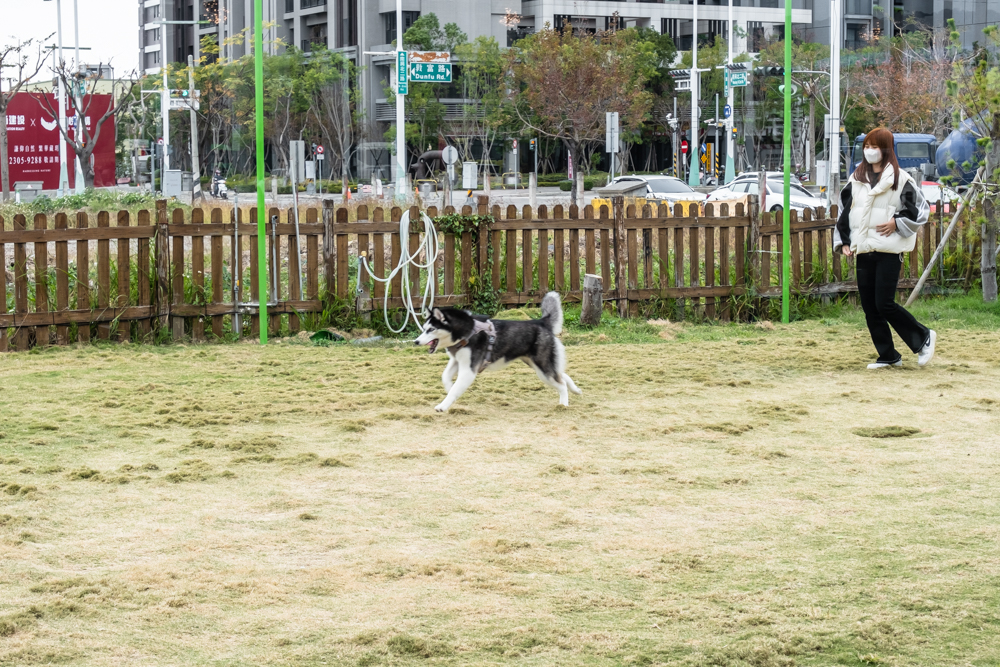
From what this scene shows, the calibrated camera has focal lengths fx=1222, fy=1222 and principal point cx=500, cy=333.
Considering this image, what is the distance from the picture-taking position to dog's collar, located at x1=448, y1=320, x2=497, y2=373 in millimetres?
8250

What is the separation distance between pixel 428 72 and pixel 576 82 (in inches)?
742

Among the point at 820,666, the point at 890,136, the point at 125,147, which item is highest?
the point at 125,147

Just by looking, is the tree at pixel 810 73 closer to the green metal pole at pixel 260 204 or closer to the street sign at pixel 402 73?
the street sign at pixel 402 73

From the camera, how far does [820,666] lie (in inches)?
151

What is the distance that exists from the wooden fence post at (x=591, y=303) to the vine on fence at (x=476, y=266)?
912 millimetres

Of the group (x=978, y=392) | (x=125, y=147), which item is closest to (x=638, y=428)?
(x=978, y=392)

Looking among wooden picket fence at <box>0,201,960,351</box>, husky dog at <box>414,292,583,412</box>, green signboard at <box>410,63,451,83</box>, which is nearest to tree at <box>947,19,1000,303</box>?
wooden picket fence at <box>0,201,960,351</box>

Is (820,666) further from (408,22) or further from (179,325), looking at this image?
(408,22)

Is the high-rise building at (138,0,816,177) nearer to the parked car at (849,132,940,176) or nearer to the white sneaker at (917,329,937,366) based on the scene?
the parked car at (849,132,940,176)

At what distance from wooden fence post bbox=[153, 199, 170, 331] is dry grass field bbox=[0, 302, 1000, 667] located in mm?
1655

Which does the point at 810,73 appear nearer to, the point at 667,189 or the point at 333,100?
the point at 333,100

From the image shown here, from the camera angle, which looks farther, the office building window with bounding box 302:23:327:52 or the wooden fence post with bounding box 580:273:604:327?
the office building window with bounding box 302:23:327:52

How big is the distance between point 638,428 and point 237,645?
4.20 m

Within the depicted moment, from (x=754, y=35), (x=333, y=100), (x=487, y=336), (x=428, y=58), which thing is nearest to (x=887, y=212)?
(x=487, y=336)
